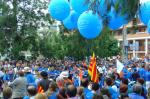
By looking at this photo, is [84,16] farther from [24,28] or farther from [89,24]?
[24,28]

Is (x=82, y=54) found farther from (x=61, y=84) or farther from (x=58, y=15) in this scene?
(x=61, y=84)

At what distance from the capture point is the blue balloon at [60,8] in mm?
12147

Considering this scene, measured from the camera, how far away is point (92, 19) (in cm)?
1018

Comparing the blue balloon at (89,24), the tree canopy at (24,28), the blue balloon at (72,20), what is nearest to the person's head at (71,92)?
the blue balloon at (89,24)

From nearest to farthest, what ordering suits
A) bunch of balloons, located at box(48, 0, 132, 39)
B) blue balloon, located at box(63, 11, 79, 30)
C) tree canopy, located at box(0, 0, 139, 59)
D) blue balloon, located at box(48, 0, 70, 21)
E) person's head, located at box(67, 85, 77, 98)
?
person's head, located at box(67, 85, 77, 98), bunch of balloons, located at box(48, 0, 132, 39), blue balloon, located at box(48, 0, 70, 21), blue balloon, located at box(63, 11, 79, 30), tree canopy, located at box(0, 0, 139, 59)

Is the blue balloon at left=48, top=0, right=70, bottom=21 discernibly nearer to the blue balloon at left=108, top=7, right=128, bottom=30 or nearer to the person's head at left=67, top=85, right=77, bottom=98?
the blue balloon at left=108, top=7, right=128, bottom=30

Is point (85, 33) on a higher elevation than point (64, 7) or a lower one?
lower

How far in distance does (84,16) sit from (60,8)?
1.98 metres

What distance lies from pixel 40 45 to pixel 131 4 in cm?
2937

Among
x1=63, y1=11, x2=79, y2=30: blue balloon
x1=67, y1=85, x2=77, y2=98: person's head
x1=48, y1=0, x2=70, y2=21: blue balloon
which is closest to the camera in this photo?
x1=67, y1=85, x2=77, y2=98: person's head

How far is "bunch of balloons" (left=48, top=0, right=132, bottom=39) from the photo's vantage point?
29.0ft

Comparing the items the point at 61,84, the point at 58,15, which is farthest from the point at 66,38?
the point at 61,84

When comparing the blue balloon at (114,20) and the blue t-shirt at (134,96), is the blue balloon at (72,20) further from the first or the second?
the blue t-shirt at (134,96)

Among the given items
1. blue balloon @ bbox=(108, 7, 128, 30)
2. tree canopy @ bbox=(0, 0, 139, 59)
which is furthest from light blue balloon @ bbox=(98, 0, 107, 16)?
tree canopy @ bbox=(0, 0, 139, 59)
